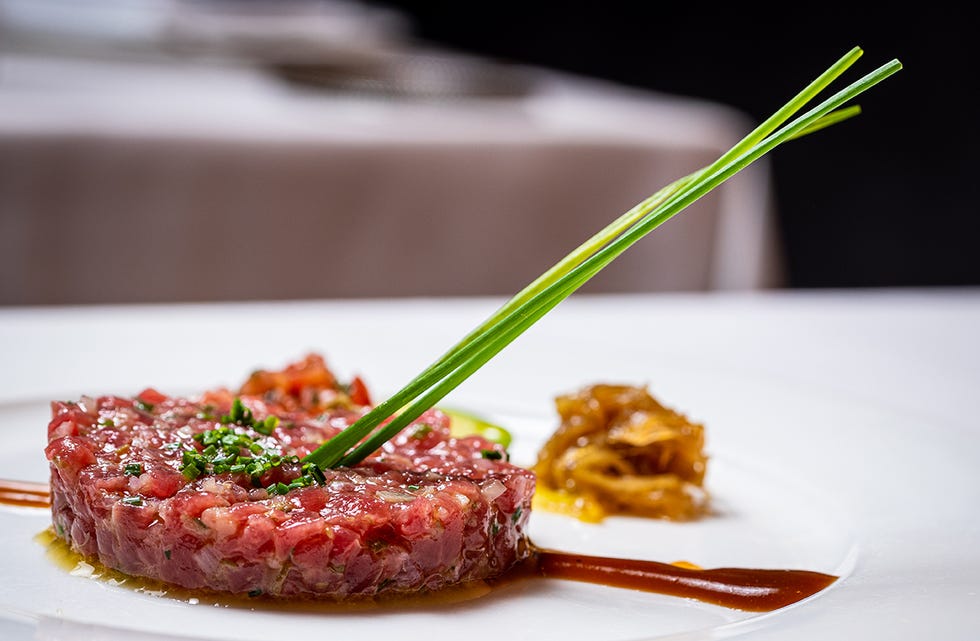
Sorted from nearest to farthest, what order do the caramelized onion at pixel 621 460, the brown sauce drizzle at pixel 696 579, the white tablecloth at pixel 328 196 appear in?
the brown sauce drizzle at pixel 696 579, the caramelized onion at pixel 621 460, the white tablecloth at pixel 328 196

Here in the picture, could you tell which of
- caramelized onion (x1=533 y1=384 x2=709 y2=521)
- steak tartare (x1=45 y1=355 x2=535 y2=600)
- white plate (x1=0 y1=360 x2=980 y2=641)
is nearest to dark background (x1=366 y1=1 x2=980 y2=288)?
white plate (x1=0 y1=360 x2=980 y2=641)

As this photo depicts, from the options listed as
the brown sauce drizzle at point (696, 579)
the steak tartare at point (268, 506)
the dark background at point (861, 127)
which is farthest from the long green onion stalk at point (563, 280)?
the dark background at point (861, 127)

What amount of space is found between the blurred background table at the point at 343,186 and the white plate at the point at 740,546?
101 inches

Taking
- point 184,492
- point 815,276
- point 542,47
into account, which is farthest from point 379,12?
point 184,492

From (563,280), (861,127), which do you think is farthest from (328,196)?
(861,127)

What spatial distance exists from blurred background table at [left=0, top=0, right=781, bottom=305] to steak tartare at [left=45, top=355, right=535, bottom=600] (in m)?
3.28

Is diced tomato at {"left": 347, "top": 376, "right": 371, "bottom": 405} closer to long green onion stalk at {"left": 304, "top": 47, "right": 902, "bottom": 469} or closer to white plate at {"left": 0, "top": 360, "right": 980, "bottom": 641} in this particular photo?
white plate at {"left": 0, "top": 360, "right": 980, "bottom": 641}

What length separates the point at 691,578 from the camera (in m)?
1.98

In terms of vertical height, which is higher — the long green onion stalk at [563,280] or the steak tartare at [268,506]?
the long green onion stalk at [563,280]


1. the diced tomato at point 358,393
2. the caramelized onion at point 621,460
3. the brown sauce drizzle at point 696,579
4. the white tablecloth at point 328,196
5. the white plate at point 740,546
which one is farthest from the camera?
the white tablecloth at point 328,196

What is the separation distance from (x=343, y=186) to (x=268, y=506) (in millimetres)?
3896

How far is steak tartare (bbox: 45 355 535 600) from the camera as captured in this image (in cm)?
171

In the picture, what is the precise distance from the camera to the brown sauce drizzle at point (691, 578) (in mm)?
1868

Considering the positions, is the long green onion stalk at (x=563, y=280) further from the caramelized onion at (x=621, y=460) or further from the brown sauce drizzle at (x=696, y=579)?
the caramelized onion at (x=621, y=460)
